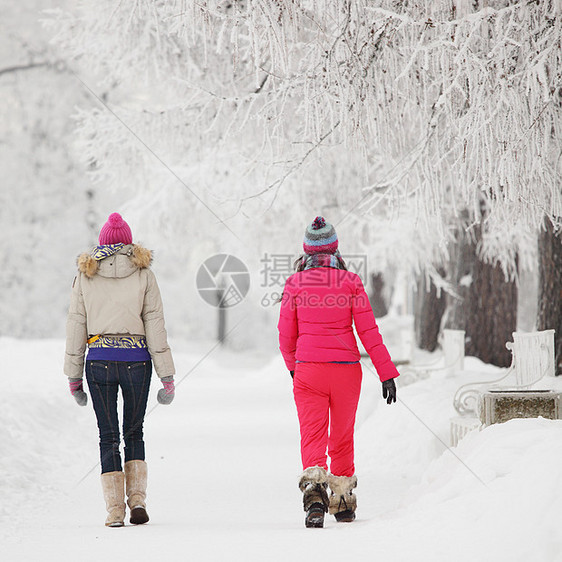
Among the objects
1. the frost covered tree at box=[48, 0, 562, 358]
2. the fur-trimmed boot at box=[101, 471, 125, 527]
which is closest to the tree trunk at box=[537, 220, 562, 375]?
the frost covered tree at box=[48, 0, 562, 358]

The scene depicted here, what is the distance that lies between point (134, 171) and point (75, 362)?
24.5 ft

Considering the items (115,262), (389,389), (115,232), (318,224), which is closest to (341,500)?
(389,389)

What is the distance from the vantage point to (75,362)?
488 cm

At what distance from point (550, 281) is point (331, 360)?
14.8 ft

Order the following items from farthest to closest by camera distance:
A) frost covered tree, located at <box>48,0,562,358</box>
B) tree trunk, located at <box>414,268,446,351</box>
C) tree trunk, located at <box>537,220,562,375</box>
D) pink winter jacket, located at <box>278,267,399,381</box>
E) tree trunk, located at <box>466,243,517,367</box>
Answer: tree trunk, located at <box>414,268,446,351</box> < tree trunk, located at <box>466,243,517,367</box> < tree trunk, located at <box>537,220,562,375</box> < frost covered tree, located at <box>48,0,562,358</box> < pink winter jacket, located at <box>278,267,399,381</box>

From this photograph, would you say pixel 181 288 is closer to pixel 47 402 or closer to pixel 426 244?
pixel 426 244

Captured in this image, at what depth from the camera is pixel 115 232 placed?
508cm

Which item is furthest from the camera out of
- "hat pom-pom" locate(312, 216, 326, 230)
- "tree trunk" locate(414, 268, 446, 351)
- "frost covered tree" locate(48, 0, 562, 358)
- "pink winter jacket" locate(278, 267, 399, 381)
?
"tree trunk" locate(414, 268, 446, 351)

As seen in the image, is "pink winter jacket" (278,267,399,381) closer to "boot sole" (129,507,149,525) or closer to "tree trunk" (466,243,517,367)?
"boot sole" (129,507,149,525)

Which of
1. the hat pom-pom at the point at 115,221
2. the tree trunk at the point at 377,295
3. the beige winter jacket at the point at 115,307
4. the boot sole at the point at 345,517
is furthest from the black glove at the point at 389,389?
the tree trunk at the point at 377,295

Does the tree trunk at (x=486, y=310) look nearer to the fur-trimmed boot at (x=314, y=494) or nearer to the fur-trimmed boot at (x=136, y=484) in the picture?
the fur-trimmed boot at (x=314, y=494)

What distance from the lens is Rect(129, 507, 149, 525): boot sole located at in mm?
4859

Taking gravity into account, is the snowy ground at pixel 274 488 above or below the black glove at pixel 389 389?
below

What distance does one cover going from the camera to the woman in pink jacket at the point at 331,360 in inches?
195
